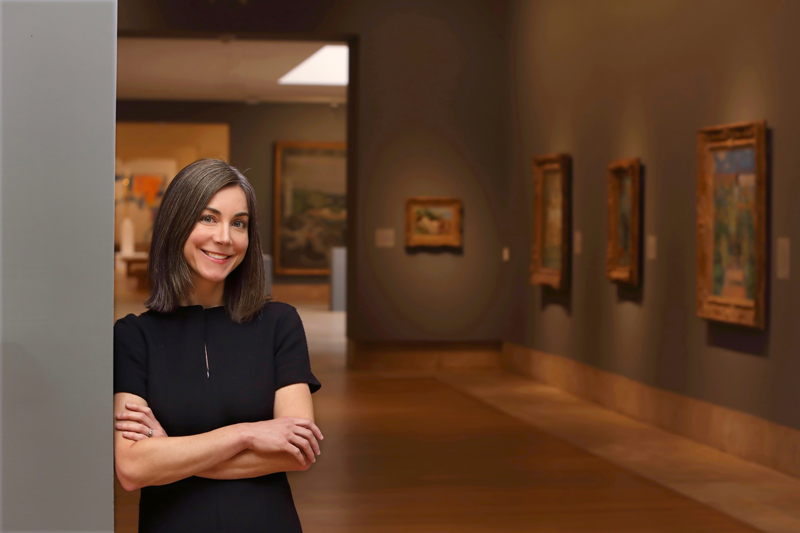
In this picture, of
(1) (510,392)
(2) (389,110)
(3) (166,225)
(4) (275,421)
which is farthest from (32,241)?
(2) (389,110)

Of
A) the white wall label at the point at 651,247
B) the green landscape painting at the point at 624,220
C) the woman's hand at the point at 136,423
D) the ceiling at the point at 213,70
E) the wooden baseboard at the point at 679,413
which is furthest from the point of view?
the ceiling at the point at 213,70

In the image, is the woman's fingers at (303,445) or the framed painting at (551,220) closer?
the woman's fingers at (303,445)

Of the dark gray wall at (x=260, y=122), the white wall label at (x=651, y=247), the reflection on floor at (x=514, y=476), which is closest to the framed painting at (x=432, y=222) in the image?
the reflection on floor at (x=514, y=476)

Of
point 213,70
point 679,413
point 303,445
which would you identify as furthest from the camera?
point 213,70

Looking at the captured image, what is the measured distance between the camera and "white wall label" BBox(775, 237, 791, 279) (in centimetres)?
714

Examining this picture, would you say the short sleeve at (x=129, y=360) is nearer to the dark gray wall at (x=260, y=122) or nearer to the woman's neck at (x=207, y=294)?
the woman's neck at (x=207, y=294)

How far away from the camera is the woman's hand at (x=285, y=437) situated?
2312mm

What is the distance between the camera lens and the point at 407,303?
1318 cm

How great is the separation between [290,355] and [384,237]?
422 inches

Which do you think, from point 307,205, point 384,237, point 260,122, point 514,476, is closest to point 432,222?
point 384,237

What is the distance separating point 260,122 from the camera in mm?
Answer: 24297

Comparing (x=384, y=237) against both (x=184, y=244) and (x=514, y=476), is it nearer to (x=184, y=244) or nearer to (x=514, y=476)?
(x=514, y=476)

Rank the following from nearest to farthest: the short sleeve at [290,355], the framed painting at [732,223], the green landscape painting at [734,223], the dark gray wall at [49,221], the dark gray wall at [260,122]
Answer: the dark gray wall at [49,221], the short sleeve at [290,355], the framed painting at [732,223], the green landscape painting at [734,223], the dark gray wall at [260,122]

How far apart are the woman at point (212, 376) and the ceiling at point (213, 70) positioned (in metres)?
13.1
